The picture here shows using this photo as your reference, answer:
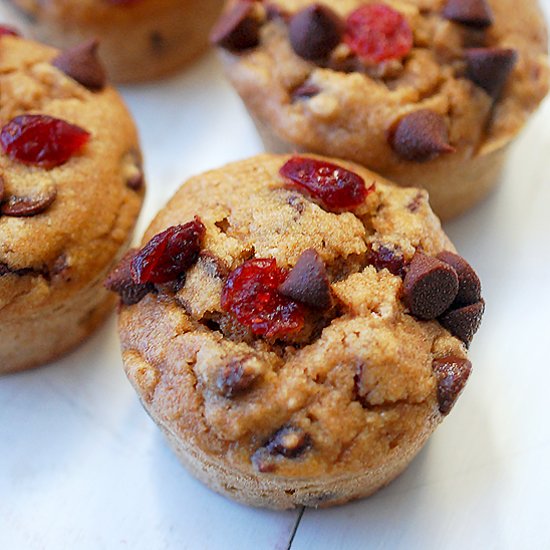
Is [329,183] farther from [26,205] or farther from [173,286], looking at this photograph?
[26,205]

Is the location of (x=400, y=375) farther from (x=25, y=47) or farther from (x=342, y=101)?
(x=25, y=47)

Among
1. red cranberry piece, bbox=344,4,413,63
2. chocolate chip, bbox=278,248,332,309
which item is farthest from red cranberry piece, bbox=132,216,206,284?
red cranberry piece, bbox=344,4,413,63

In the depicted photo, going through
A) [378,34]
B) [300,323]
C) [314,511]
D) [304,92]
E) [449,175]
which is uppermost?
[378,34]

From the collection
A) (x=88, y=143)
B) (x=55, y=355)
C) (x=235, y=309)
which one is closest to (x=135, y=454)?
(x=55, y=355)

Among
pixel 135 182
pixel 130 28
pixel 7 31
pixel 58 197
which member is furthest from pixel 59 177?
pixel 130 28

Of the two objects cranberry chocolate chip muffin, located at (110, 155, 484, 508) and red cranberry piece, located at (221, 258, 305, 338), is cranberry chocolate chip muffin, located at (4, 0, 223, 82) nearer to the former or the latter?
cranberry chocolate chip muffin, located at (110, 155, 484, 508)

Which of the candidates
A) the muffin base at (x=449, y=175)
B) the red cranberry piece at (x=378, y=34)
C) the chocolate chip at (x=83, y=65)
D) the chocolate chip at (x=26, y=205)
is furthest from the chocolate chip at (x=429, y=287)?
the chocolate chip at (x=83, y=65)
